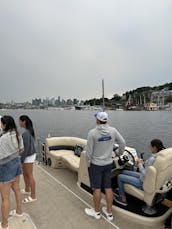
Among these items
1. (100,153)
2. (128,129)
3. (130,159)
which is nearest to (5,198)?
(100,153)

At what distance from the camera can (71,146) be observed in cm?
554

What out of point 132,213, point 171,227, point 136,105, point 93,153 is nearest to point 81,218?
point 132,213

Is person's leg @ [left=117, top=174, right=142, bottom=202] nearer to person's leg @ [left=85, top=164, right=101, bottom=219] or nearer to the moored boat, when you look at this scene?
the moored boat

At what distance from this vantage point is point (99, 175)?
2.76 metres

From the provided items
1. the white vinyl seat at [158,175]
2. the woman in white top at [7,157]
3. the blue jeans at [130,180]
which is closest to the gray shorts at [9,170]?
the woman in white top at [7,157]

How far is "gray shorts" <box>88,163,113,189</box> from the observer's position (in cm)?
274

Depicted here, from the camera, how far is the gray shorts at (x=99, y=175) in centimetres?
274

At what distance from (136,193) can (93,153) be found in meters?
0.79

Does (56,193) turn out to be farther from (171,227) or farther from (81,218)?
(171,227)

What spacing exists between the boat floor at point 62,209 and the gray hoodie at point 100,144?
0.75 m

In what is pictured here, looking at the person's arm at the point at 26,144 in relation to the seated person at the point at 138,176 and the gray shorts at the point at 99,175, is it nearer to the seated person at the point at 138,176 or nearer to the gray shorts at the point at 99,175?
the gray shorts at the point at 99,175

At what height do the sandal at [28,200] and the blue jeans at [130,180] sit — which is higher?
the blue jeans at [130,180]

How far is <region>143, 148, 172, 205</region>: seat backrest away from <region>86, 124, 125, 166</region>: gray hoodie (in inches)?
20.0

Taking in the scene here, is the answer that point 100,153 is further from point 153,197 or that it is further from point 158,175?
point 153,197
